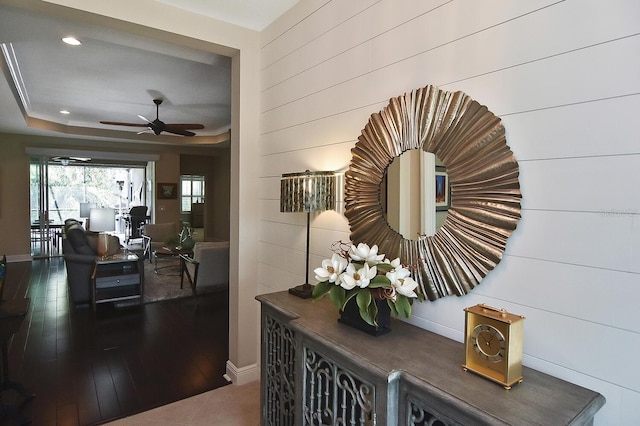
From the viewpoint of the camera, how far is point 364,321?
1509mm

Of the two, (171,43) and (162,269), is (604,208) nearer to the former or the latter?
(171,43)

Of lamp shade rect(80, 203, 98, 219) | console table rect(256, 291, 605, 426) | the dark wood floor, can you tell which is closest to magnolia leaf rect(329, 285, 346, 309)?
console table rect(256, 291, 605, 426)

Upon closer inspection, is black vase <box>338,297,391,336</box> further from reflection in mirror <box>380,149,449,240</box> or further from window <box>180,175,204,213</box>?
window <box>180,175,204,213</box>

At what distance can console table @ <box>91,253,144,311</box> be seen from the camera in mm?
4730

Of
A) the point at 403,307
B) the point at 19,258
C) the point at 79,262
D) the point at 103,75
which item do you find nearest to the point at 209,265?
the point at 79,262

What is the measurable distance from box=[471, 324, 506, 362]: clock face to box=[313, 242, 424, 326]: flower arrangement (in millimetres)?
310

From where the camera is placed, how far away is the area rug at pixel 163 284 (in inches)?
211

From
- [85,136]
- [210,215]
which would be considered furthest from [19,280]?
[210,215]

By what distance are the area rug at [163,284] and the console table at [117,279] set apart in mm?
291

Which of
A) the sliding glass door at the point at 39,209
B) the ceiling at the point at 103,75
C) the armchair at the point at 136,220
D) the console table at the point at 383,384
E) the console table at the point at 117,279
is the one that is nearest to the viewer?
the console table at the point at 383,384

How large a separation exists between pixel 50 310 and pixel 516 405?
545cm

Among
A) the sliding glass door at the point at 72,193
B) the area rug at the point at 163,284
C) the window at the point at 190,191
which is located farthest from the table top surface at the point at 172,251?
the window at the point at 190,191

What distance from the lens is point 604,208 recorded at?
111cm

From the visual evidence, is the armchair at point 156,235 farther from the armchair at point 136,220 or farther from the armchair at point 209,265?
the armchair at point 209,265
